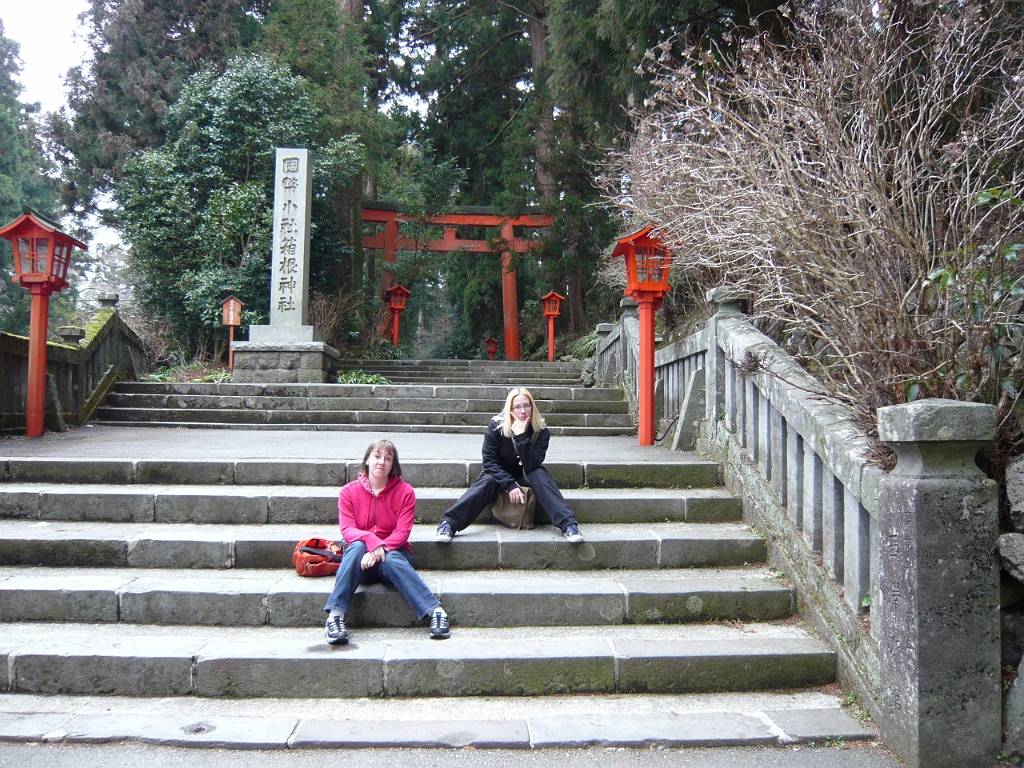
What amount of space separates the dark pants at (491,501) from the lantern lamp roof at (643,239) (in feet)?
9.36

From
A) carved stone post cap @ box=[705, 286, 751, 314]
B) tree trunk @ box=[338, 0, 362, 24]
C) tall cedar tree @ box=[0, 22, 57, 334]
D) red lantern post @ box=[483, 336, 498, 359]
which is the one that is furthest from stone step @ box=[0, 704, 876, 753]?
tall cedar tree @ box=[0, 22, 57, 334]

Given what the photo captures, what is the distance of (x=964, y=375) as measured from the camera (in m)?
3.17

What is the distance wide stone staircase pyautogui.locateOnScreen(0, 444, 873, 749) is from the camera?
10.0 ft

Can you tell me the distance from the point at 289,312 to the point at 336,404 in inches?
97.4

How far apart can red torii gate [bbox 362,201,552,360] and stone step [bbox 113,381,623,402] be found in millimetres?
9635

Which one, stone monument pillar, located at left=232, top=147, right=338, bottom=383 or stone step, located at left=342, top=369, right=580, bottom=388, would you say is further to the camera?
stone step, located at left=342, top=369, right=580, bottom=388

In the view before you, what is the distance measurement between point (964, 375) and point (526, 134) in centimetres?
1568

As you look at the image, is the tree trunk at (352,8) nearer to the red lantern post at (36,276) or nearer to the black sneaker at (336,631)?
the red lantern post at (36,276)

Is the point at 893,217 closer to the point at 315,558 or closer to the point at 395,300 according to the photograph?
the point at 315,558

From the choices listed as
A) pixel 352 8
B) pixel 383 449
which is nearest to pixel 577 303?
pixel 352 8

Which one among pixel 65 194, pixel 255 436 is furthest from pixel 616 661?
pixel 65 194

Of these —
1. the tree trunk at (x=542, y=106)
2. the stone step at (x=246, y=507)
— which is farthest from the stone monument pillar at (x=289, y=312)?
the tree trunk at (x=542, y=106)

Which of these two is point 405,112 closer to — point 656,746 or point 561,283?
point 561,283

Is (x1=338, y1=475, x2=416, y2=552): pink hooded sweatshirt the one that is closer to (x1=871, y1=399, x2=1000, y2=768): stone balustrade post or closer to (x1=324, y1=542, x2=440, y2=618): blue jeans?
(x1=324, y1=542, x2=440, y2=618): blue jeans
